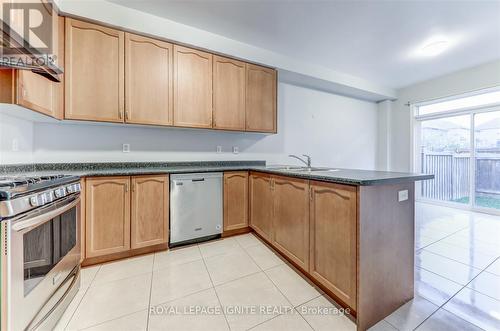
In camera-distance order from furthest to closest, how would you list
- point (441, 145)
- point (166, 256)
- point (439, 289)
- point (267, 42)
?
point (441, 145)
point (267, 42)
point (166, 256)
point (439, 289)

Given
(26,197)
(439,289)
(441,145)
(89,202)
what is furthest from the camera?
(441,145)

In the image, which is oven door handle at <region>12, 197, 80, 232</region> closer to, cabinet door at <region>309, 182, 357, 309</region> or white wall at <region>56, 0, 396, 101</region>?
cabinet door at <region>309, 182, 357, 309</region>

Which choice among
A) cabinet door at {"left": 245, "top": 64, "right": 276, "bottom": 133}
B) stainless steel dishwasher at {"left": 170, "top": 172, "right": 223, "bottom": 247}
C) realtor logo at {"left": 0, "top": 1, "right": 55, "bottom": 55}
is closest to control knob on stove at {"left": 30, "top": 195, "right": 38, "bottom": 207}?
realtor logo at {"left": 0, "top": 1, "right": 55, "bottom": 55}

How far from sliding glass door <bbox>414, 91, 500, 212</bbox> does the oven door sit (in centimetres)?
592

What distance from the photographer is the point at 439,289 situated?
5.38 feet

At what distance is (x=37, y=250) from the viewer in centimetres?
114

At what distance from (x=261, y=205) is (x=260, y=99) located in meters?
1.51

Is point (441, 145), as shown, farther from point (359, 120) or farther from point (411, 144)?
point (359, 120)

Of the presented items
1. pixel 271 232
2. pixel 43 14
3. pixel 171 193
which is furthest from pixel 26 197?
pixel 271 232

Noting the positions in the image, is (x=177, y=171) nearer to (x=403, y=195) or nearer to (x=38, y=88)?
(x=38, y=88)

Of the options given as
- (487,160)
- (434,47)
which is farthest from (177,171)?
(487,160)

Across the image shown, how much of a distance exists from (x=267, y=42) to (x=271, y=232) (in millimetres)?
2434

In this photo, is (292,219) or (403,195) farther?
(292,219)

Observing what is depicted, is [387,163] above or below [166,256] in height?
above
